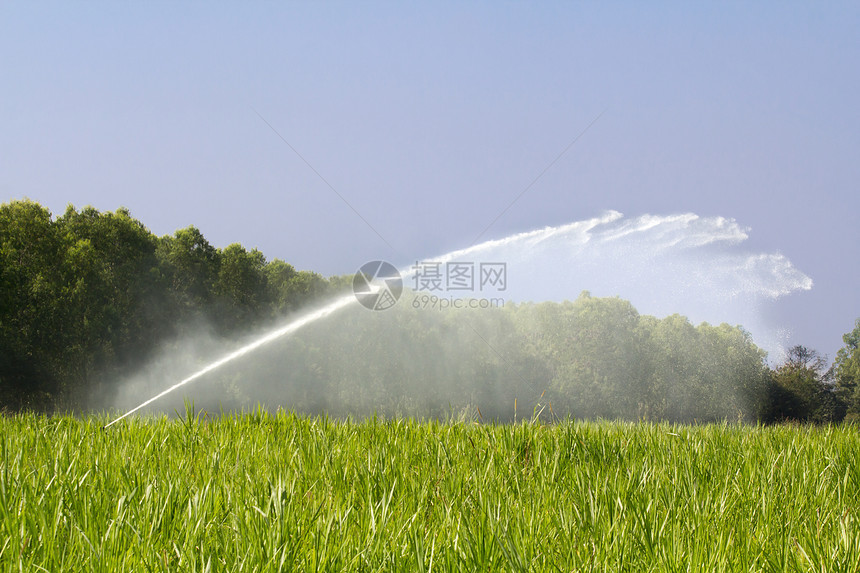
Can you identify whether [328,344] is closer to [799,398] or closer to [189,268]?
[189,268]

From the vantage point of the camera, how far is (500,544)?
1.97m

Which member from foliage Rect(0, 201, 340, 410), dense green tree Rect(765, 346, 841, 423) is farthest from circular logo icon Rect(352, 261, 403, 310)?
dense green tree Rect(765, 346, 841, 423)

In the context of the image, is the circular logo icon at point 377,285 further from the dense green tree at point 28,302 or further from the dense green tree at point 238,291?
the dense green tree at point 28,302

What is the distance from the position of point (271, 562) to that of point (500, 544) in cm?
74

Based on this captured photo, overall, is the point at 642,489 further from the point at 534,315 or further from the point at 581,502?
the point at 534,315

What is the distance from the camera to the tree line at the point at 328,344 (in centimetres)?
2723

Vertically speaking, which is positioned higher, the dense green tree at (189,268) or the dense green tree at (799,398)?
the dense green tree at (189,268)

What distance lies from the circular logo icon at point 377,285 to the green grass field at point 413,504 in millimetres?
26637

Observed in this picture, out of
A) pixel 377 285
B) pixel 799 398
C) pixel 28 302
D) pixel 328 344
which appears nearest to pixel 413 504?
pixel 28 302

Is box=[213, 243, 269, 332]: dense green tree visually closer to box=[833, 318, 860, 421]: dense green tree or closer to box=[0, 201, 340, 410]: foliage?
box=[0, 201, 340, 410]: foliage

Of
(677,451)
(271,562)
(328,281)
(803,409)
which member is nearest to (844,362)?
(803,409)

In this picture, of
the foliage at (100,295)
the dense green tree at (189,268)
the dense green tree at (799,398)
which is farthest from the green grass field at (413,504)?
the dense green tree at (799,398)

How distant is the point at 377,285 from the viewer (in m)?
37.8

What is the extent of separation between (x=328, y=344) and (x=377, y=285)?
5202 mm
